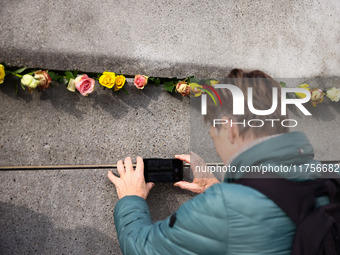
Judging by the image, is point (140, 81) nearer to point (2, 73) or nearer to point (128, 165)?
point (128, 165)

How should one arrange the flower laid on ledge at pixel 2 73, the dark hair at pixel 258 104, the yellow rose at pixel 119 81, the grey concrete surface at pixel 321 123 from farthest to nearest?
the grey concrete surface at pixel 321 123 → the yellow rose at pixel 119 81 → the flower laid on ledge at pixel 2 73 → the dark hair at pixel 258 104

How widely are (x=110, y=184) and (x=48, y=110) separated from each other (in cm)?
67

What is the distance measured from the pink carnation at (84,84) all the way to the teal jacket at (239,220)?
41.8 inches

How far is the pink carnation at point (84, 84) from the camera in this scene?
218cm

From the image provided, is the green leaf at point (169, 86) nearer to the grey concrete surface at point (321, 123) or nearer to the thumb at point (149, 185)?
the thumb at point (149, 185)

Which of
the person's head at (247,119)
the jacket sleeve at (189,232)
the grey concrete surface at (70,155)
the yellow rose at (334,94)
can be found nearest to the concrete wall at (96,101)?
the grey concrete surface at (70,155)

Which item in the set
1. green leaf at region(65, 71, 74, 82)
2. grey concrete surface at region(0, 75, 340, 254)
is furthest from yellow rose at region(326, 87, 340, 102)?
green leaf at region(65, 71, 74, 82)

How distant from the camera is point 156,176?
2.31 meters

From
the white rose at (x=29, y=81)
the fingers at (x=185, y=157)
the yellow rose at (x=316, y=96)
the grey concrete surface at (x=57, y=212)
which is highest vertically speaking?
the white rose at (x=29, y=81)

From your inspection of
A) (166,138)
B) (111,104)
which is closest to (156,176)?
(166,138)

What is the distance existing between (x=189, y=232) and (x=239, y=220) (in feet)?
0.80

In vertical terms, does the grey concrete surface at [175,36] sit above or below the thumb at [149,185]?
above

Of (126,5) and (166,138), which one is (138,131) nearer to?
(166,138)

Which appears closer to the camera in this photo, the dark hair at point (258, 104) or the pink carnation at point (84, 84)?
the dark hair at point (258, 104)
